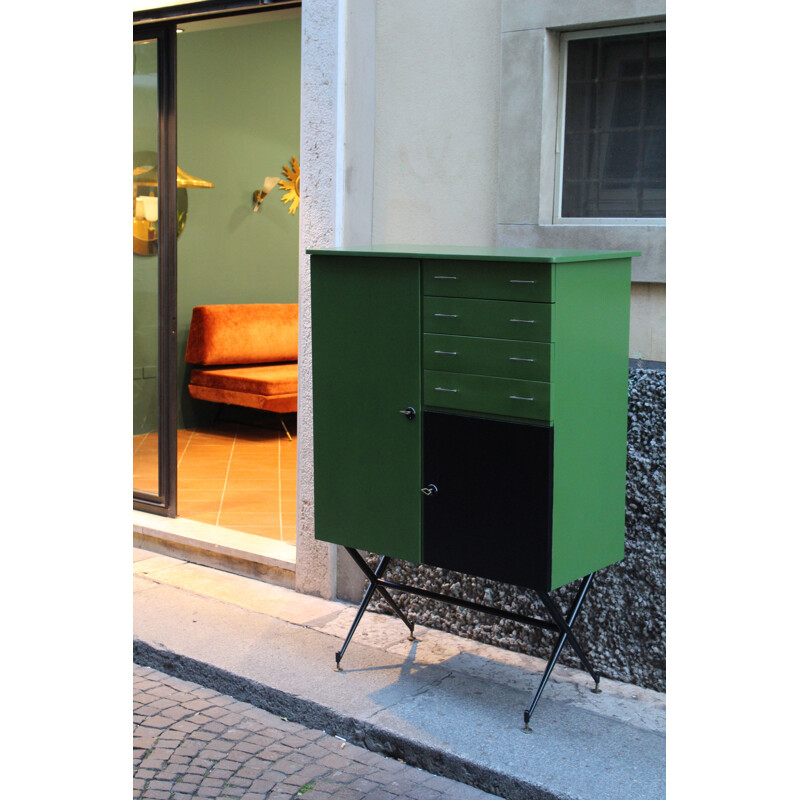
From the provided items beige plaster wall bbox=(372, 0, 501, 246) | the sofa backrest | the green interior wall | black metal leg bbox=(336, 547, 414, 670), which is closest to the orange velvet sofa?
the sofa backrest

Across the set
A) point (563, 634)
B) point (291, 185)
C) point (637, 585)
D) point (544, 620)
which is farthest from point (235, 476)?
point (563, 634)

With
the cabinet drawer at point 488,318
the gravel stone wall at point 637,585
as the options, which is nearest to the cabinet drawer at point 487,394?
the cabinet drawer at point 488,318

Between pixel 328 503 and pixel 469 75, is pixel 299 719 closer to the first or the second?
pixel 328 503

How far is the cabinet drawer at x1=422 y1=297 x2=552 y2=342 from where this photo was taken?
3713 mm

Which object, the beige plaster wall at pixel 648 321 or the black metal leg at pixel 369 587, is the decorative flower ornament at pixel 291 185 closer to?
the black metal leg at pixel 369 587

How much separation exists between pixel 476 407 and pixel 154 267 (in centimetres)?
341

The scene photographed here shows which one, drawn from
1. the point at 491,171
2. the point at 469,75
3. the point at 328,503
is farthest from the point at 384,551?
the point at 469,75

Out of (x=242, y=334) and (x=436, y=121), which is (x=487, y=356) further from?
(x=242, y=334)

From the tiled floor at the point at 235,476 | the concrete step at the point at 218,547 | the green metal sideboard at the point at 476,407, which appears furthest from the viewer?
the tiled floor at the point at 235,476

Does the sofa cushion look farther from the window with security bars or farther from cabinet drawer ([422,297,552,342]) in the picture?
cabinet drawer ([422,297,552,342])

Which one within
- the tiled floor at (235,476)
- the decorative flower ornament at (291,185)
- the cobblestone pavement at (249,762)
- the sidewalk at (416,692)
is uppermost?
the decorative flower ornament at (291,185)

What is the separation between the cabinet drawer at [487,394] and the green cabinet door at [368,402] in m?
0.09

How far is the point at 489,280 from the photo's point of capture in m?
3.83

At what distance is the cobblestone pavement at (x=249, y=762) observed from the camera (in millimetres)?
3713
